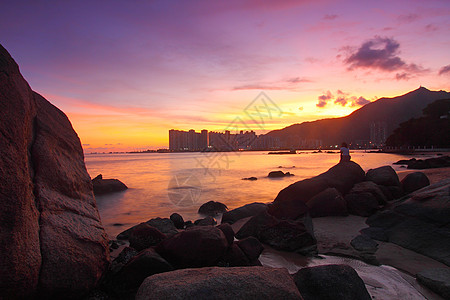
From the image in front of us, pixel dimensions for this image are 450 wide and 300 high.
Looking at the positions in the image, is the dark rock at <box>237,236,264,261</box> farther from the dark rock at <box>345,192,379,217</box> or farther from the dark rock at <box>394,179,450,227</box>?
the dark rock at <box>345,192,379,217</box>

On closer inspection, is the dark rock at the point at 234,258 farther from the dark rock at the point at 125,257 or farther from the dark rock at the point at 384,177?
the dark rock at the point at 384,177

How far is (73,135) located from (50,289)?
3491mm

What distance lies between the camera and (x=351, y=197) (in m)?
10.1

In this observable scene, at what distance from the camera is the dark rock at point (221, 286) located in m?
3.03

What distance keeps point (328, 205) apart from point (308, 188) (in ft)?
5.33

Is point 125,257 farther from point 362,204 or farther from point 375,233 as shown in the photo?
point 362,204

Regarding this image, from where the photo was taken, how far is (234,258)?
18.0ft

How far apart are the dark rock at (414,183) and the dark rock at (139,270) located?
12.7 m

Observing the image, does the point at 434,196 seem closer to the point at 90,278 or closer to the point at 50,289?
the point at 90,278

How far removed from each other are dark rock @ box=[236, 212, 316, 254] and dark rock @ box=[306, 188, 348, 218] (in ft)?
6.65

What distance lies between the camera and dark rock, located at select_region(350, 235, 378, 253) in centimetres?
→ 640

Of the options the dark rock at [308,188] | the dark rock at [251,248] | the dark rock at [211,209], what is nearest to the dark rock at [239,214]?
the dark rock at [308,188]

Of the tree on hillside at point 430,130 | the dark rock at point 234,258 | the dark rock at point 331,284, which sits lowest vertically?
the dark rock at point 234,258

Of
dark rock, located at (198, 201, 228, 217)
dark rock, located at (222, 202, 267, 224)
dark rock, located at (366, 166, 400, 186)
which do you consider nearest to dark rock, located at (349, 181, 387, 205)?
dark rock, located at (366, 166, 400, 186)
